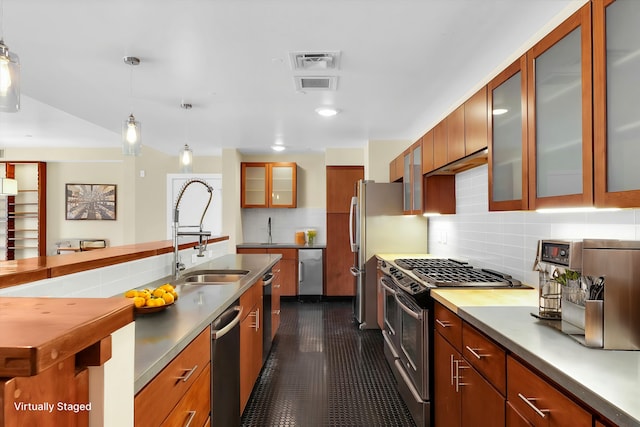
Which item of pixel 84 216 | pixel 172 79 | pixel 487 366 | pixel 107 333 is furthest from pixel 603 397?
pixel 84 216

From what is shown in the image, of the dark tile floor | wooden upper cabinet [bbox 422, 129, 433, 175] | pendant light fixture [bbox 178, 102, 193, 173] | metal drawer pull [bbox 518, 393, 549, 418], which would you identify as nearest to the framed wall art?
pendant light fixture [bbox 178, 102, 193, 173]

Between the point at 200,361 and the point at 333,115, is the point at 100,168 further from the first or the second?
the point at 200,361

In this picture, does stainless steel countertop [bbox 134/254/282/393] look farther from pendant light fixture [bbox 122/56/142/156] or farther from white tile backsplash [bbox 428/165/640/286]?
white tile backsplash [bbox 428/165/640/286]

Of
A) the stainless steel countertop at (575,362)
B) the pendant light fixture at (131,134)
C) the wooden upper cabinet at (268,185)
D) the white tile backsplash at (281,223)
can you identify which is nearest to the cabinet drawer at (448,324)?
the stainless steel countertop at (575,362)

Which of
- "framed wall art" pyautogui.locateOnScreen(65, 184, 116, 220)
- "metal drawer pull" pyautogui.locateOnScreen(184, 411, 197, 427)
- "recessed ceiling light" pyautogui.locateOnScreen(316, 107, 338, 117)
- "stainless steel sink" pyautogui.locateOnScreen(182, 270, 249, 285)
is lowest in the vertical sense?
"metal drawer pull" pyautogui.locateOnScreen(184, 411, 197, 427)

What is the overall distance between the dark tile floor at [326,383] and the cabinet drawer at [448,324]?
2.64ft

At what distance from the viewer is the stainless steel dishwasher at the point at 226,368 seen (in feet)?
5.93

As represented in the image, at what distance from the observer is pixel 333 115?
4.16m

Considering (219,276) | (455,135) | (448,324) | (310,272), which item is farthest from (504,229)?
(310,272)

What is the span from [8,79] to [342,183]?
4.68 meters

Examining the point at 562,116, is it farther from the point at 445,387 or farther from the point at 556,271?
the point at 445,387

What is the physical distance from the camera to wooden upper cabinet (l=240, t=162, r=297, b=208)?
6.48 meters

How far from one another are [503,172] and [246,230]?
16.9ft

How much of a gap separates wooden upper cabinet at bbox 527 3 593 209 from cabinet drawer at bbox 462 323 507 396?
2.06 ft
